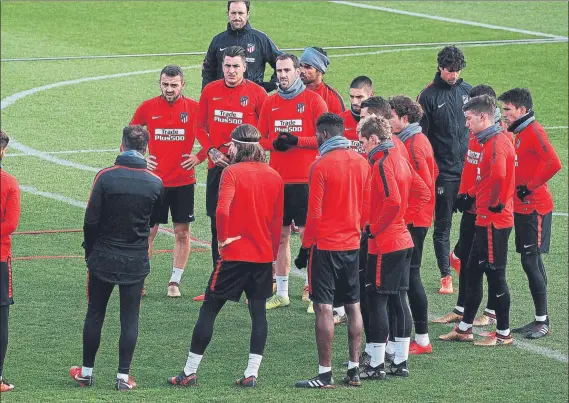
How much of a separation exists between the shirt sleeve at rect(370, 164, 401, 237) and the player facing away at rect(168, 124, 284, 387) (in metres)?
0.73

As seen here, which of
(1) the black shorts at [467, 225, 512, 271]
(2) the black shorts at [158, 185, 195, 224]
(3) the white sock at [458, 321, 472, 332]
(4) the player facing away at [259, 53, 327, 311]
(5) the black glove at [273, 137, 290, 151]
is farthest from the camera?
(2) the black shorts at [158, 185, 195, 224]

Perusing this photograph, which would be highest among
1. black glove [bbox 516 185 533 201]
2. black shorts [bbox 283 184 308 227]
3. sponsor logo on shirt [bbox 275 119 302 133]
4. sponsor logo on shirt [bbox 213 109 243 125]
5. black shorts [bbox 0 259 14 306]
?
sponsor logo on shirt [bbox 213 109 243 125]

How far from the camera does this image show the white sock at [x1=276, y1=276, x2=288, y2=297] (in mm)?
11484

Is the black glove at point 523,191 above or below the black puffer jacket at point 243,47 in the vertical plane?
below

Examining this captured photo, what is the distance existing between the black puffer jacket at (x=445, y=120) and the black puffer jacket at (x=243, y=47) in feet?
5.40

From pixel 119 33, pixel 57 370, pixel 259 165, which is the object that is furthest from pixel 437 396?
pixel 119 33

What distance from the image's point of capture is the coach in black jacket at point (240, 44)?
12594 mm

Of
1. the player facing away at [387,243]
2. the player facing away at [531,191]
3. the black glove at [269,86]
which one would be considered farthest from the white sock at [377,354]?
the black glove at [269,86]

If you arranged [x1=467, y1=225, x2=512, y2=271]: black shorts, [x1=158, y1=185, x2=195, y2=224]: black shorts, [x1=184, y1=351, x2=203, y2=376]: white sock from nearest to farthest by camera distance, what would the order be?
[x1=184, y1=351, x2=203, y2=376]: white sock → [x1=467, y1=225, x2=512, y2=271]: black shorts → [x1=158, y1=185, x2=195, y2=224]: black shorts

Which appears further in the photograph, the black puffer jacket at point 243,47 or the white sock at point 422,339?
the black puffer jacket at point 243,47

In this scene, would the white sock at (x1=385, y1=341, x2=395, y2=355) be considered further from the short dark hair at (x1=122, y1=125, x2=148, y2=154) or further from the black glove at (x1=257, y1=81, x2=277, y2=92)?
the black glove at (x1=257, y1=81, x2=277, y2=92)

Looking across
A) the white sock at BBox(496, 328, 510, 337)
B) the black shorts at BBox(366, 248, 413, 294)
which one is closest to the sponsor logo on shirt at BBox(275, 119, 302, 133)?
the black shorts at BBox(366, 248, 413, 294)

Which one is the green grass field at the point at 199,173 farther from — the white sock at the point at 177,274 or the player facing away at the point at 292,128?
the player facing away at the point at 292,128

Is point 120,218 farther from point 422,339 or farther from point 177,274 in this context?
point 177,274
